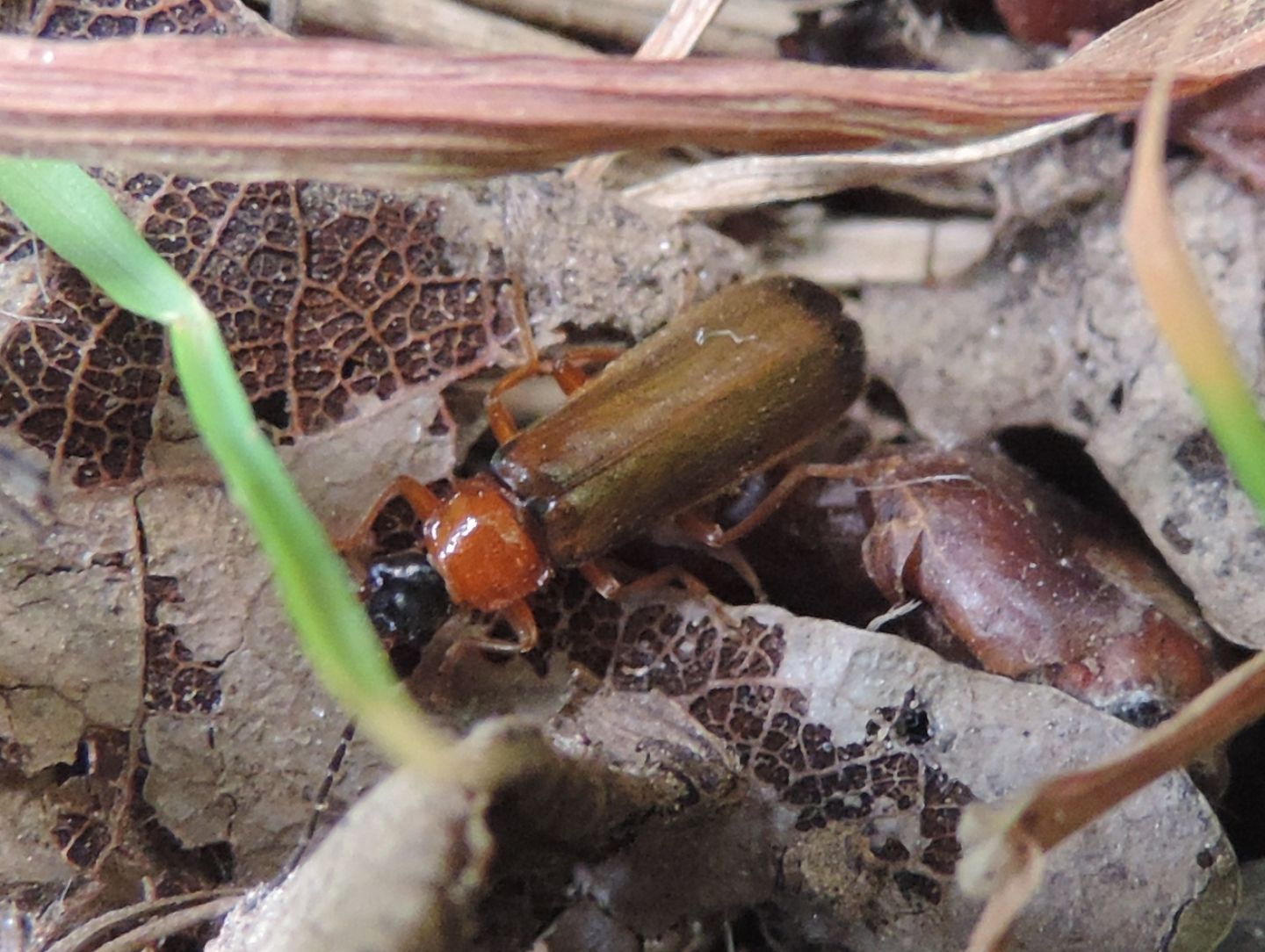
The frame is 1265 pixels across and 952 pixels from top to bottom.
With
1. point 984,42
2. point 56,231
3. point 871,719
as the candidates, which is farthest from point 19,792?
point 984,42

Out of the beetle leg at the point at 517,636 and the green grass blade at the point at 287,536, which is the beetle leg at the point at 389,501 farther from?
the green grass blade at the point at 287,536

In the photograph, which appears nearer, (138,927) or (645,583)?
(138,927)

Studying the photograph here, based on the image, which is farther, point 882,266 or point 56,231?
point 882,266

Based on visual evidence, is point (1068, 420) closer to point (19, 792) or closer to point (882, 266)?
point (882, 266)

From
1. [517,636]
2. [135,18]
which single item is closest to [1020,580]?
[517,636]

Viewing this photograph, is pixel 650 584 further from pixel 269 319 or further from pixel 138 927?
pixel 138 927

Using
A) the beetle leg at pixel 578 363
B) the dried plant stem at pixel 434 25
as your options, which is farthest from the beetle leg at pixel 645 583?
the dried plant stem at pixel 434 25
